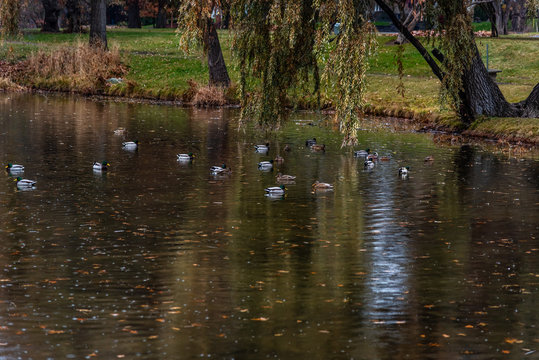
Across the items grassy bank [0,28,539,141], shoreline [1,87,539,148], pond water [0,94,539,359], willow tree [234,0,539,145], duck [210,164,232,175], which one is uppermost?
willow tree [234,0,539,145]

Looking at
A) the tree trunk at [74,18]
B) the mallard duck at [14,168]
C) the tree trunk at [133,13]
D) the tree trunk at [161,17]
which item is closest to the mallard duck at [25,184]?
the mallard duck at [14,168]

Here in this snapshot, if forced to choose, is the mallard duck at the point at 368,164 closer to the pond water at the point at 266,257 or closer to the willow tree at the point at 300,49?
the pond water at the point at 266,257

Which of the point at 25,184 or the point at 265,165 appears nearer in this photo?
the point at 25,184

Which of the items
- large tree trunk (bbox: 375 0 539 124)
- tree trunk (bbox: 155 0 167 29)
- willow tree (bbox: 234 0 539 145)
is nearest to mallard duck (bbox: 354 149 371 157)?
willow tree (bbox: 234 0 539 145)

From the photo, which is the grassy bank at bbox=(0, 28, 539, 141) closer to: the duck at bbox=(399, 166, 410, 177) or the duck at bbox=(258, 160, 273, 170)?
the duck at bbox=(399, 166, 410, 177)

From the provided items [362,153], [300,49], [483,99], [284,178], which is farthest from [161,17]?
[284,178]

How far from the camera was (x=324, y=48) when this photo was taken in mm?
27531

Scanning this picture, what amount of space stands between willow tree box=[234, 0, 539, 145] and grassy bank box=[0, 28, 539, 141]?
5.28 m

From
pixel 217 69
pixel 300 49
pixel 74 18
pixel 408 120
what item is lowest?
pixel 408 120

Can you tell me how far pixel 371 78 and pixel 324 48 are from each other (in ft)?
71.7

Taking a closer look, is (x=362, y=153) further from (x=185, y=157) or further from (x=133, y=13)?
(x=133, y=13)

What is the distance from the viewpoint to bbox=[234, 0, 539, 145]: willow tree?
88.8 ft

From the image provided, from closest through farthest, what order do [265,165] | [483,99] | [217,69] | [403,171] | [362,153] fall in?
[403,171] → [265,165] → [362,153] → [483,99] → [217,69]

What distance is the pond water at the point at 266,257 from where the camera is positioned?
44.9ft
